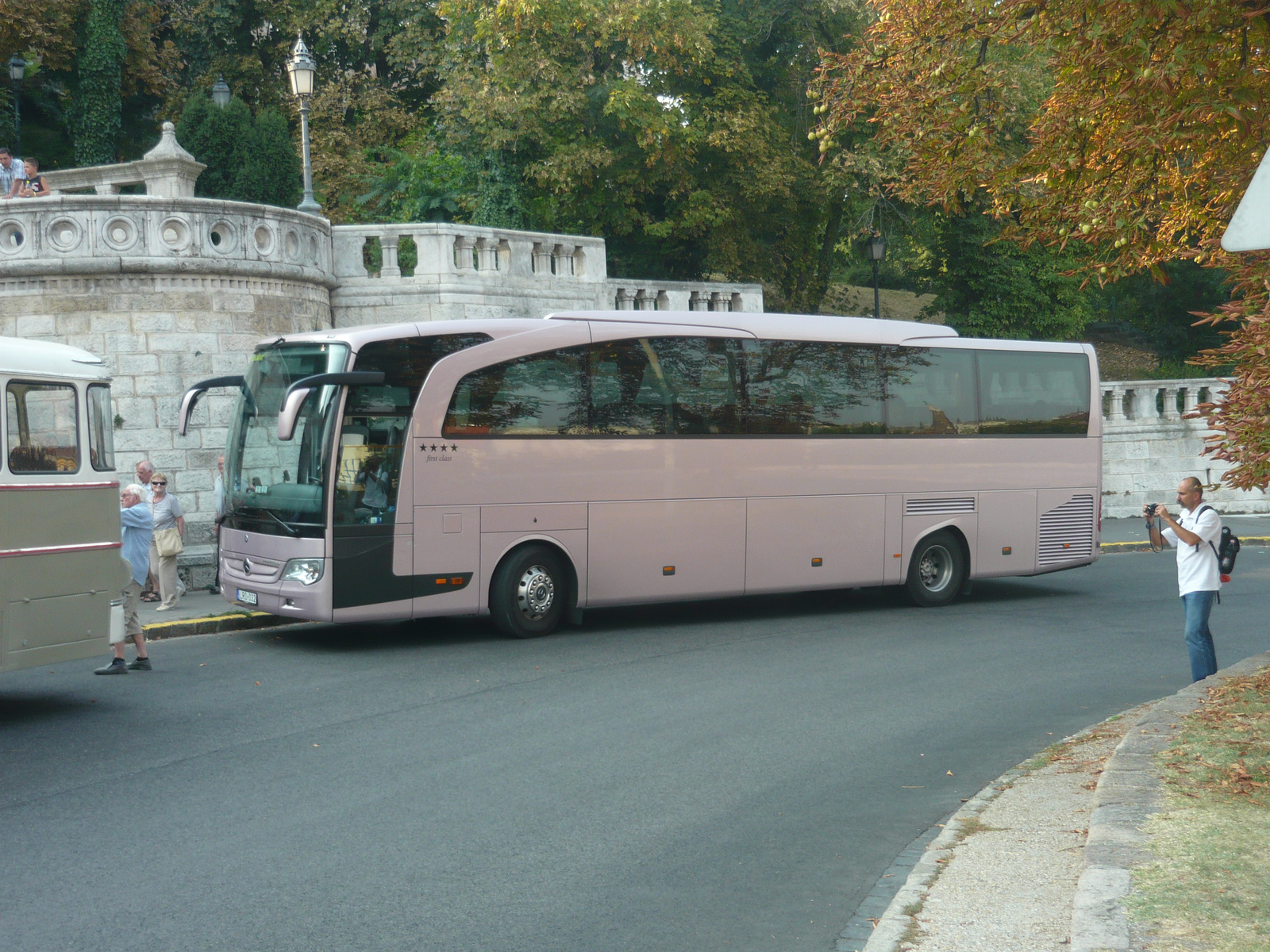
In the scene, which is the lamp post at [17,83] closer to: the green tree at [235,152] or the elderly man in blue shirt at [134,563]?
the green tree at [235,152]

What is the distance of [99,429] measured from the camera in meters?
10.3

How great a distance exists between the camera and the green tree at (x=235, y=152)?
29.1m

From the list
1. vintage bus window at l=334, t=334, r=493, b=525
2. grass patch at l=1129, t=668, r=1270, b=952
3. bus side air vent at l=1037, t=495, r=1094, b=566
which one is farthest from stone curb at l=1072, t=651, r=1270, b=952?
bus side air vent at l=1037, t=495, r=1094, b=566

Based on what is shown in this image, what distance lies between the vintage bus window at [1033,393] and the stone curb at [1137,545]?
8024 mm

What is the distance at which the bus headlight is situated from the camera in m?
12.8

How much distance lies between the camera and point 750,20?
3070 centimetres

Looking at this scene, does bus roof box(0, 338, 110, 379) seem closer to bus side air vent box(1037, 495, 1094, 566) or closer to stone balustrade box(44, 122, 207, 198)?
stone balustrade box(44, 122, 207, 198)

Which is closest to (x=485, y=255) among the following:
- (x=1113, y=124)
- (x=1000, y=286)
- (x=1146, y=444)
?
(x=1113, y=124)

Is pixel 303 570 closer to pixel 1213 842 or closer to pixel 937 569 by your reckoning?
pixel 937 569

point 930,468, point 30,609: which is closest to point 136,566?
point 30,609

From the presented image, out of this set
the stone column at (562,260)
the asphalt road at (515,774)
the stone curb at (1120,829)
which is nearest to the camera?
the stone curb at (1120,829)

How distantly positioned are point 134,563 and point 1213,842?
10.0 metres

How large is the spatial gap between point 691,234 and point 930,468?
15.4m

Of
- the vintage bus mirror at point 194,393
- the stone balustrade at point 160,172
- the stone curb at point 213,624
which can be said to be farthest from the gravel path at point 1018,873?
the stone balustrade at point 160,172
